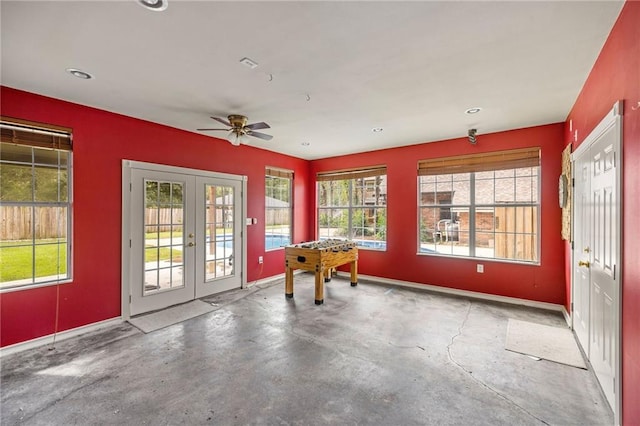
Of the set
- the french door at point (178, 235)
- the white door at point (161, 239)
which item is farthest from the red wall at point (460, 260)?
the white door at point (161, 239)

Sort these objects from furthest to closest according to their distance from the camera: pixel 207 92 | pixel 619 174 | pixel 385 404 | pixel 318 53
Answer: pixel 207 92 < pixel 318 53 < pixel 385 404 < pixel 619 174

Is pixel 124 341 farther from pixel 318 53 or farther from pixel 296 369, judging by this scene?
pixel 318 53

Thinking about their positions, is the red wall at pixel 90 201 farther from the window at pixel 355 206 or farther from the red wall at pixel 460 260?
the red wall at pixel 460 260

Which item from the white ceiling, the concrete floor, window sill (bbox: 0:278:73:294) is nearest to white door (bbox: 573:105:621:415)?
the concrete floor

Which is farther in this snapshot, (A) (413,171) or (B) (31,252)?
(A) (413,171)

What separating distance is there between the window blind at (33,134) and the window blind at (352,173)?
4.38 metres

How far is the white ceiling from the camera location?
179cm

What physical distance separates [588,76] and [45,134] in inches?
214

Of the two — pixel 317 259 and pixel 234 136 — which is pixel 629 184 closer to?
pixel 317 259

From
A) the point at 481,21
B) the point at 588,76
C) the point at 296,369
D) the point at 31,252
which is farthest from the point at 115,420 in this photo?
the point at 588,76

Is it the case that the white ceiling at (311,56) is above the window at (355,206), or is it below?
above

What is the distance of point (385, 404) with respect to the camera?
2082mm

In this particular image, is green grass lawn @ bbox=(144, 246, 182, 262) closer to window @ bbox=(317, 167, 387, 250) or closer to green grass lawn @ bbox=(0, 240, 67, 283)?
green grass lawn @ bbox=(0, 240, 67, 283)

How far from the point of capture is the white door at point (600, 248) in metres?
1.87
